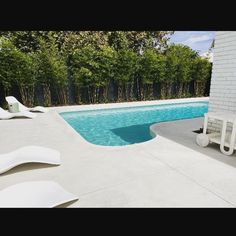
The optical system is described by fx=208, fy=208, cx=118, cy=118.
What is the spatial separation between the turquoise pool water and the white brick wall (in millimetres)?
2264

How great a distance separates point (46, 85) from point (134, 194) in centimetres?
976

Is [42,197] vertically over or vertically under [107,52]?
under

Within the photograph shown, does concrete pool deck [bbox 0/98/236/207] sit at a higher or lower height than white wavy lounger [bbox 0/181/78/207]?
lower

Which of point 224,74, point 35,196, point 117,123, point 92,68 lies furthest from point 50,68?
point 35,196

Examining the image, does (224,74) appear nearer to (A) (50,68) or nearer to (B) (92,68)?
(B) (92,68)

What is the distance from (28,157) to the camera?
358 cm

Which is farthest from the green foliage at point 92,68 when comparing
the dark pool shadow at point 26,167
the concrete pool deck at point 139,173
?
the dark pool shadow at point 26,167

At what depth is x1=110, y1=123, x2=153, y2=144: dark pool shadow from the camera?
659 cm

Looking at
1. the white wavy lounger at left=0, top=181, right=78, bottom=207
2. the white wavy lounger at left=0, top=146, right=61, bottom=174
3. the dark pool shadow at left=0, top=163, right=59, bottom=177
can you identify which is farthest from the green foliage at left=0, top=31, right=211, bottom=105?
the white wavy lounger at left=0, top=181, right=78, bottom=207

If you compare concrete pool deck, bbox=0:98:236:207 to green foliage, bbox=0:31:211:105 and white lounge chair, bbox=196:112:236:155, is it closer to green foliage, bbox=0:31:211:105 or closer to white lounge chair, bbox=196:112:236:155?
white lounge chair, bbox=196:112:236:155
